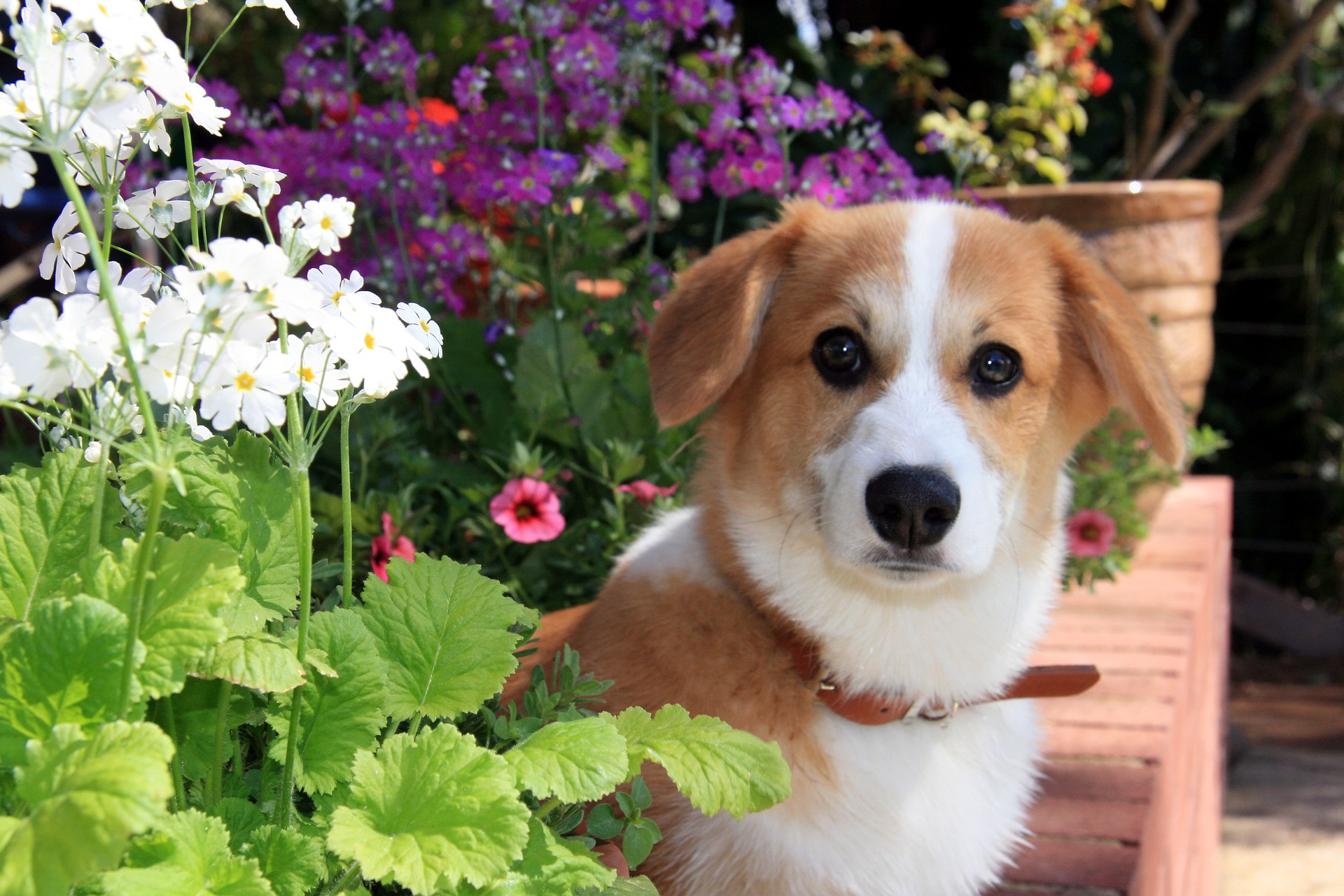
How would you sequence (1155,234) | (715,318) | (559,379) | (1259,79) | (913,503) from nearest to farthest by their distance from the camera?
(913,503)
(715,318)
(559,379)
(1155,234)
(1259,79)

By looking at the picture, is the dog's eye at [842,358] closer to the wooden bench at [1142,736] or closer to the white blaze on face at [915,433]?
the white blaze on face at [915,433]

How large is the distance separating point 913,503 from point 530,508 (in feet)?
3.18

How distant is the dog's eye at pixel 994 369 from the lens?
1.94 metres

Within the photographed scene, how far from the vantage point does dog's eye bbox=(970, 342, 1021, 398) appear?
194cm

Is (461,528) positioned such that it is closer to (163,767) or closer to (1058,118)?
(163,767)

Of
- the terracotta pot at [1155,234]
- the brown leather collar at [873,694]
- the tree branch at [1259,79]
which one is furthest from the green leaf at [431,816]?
the tree branch at [1259,79]

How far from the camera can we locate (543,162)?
2721mm

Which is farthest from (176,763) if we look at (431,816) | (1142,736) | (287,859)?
(1142,736)

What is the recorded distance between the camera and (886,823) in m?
1.79

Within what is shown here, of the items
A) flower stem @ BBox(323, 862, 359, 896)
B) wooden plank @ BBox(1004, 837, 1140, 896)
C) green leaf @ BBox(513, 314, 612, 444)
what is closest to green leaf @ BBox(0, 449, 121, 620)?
flower stem @ BBox(323, 862, 359, 896)

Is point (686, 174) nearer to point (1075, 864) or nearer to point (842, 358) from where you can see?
point (842, 358)

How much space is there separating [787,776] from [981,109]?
3.43 meters

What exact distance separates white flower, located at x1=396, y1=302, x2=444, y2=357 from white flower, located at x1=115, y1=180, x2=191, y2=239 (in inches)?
9.9

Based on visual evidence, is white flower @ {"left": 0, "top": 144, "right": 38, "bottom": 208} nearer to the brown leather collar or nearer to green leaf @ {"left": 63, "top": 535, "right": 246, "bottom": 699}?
green leaf @ {"left": 63, "top": 535, "right": 246, "bottom": 699}
